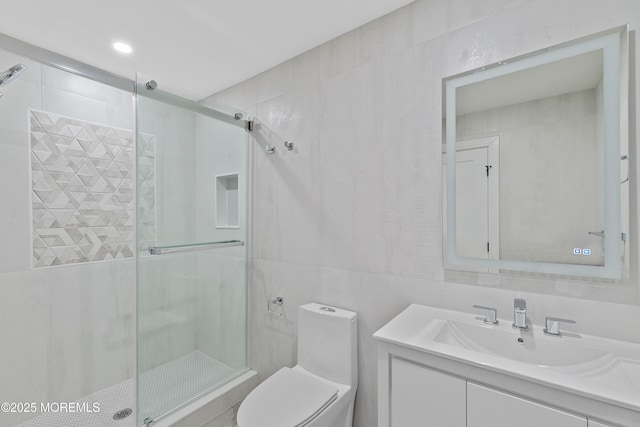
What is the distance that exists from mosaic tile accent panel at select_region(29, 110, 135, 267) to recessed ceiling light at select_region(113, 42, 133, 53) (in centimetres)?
60

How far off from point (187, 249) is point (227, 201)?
465mm

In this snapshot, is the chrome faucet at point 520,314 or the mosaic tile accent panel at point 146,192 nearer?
the chrome faucet at point 520,314

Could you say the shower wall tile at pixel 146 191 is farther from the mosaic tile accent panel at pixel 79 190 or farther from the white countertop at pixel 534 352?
the white countertop at pixel 534 352

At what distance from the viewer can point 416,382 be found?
1.05 metres

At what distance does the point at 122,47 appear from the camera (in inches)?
74.0

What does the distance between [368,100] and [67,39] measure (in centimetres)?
188

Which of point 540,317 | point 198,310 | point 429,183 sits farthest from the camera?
point 198,310

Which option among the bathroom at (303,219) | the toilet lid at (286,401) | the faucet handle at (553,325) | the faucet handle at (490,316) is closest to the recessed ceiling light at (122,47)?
the bathroom at (303,219)

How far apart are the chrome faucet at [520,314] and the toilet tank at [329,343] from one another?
0.79 m

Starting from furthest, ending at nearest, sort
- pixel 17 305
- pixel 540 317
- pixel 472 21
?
1. pixel 17 305
2. pixel 472 21
3. pixel 540 317

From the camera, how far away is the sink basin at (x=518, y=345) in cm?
100

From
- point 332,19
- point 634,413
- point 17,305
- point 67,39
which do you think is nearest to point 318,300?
point 634,413

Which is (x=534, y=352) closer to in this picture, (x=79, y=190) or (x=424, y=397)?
(x=424, y=397)

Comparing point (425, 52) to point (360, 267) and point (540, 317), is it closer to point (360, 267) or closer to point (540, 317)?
point (360, 267)
